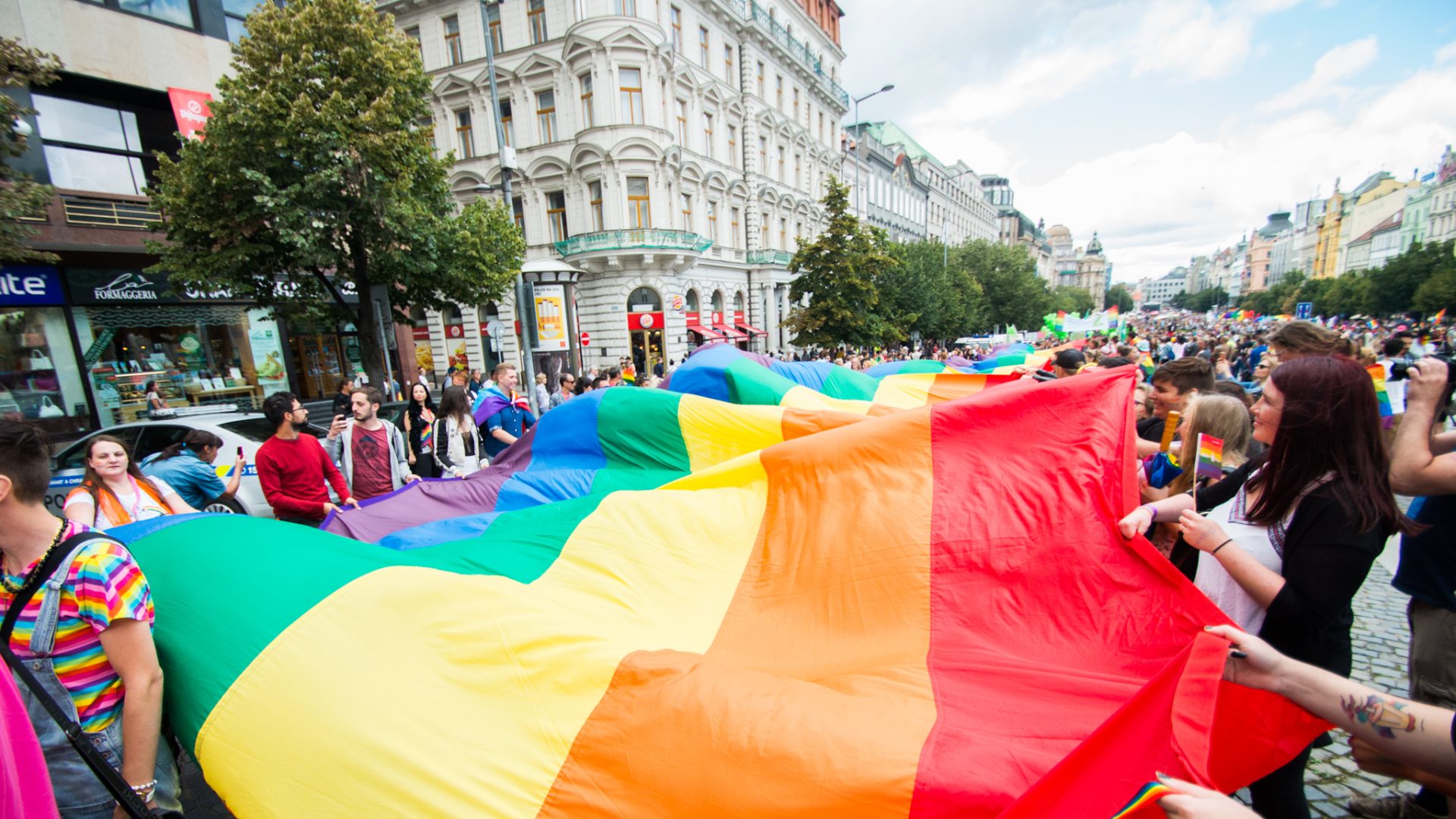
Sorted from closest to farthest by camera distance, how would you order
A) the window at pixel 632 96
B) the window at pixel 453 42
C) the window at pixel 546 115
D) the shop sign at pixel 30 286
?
the shop sign at pixel 30 286
the window at pixel 632 96
the window at pixel 546 115
the window at pixel 453 42

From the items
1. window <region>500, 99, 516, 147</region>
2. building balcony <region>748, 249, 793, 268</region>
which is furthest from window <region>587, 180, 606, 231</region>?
building balcony <region>748, 249, 793, 268</region>

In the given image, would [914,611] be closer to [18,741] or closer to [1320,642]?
[1320,642]

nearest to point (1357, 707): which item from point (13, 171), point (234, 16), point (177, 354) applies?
point (13, 171)

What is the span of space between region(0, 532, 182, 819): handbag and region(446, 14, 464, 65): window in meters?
29.4

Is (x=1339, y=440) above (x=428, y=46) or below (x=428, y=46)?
below

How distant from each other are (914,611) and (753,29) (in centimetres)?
3203

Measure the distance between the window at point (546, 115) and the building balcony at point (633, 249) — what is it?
180 inches

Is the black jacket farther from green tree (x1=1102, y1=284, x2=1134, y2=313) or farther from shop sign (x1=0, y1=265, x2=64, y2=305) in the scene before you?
green tree (x1=1102, y1=284, x2=1134, y2=313)

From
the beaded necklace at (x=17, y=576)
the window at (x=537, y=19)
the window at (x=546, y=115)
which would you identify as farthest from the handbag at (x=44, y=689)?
the window at (x=537, y=19)

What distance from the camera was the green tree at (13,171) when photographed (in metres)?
A: 9.13

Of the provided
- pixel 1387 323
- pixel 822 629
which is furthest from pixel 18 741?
pixel 1387 323

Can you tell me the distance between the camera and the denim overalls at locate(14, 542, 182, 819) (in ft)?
6.08

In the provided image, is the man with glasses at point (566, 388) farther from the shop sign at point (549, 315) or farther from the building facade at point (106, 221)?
the building facade at point (106, 221)

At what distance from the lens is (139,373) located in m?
14.9
